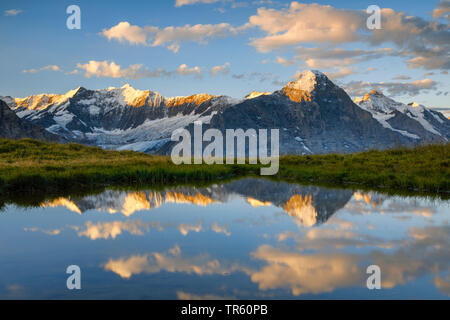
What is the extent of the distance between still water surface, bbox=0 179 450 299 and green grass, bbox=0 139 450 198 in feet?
16.3

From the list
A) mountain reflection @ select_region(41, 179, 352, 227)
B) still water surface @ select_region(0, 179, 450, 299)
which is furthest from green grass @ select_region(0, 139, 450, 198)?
still water surface @ select_region(0, 179, 450, 299)

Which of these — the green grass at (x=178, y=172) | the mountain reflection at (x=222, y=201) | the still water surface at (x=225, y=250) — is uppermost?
the green grass at (x=178, y=172)

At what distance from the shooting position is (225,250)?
27.7ft

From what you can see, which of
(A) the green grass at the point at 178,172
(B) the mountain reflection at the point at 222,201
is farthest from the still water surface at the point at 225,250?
(A) the green grass at the point at 178,172

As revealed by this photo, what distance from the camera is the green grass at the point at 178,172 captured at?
63.5 ft

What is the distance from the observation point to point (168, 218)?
12.2 meters

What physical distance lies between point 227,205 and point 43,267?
8.38m

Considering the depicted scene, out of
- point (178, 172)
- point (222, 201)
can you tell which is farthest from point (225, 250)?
point (178, 172)

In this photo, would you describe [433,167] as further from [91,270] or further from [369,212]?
[91,270]

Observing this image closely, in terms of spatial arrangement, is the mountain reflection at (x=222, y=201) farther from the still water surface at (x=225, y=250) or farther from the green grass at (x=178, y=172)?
the green grass at (x=178, y=172)

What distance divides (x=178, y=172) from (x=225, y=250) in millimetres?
18441

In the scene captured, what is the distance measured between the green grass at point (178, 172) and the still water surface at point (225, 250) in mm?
4968

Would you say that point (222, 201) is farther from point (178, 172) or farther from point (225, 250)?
point (178, 172)
